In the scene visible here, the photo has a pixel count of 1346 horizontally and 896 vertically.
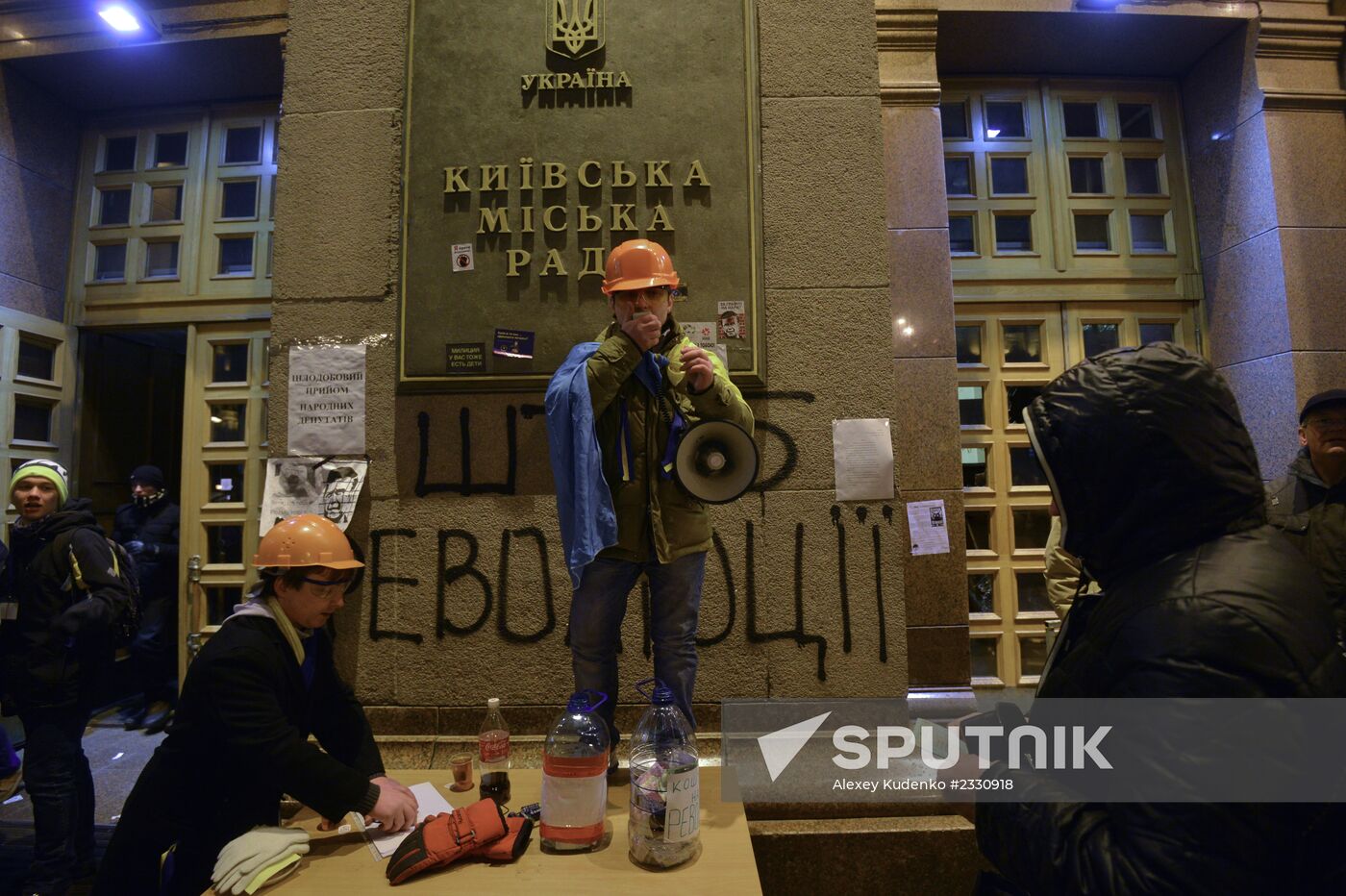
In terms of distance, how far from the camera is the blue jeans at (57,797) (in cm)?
335

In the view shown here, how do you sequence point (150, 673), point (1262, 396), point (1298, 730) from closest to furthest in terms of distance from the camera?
point (1298, 730), point (1262, 396), point (150, 673)

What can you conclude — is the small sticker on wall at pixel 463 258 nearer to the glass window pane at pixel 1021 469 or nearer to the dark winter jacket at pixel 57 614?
the dark winter jacket at pixel 57 614

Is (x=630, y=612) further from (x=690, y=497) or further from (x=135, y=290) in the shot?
(x=135, y=290)

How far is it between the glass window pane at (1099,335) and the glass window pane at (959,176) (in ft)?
4.94

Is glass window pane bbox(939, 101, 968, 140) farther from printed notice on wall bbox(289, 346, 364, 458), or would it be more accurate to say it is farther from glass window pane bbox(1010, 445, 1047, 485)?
printed notice on wall bbox(289, 346, 364, 458)

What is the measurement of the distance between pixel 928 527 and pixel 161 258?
21.9 feet

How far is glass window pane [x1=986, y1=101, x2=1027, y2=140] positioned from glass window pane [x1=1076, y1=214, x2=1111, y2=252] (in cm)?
90

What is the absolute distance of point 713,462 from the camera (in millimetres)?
2695

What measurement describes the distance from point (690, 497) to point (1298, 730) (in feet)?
6.36

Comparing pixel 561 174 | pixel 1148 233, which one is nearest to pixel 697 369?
pixel 561 174

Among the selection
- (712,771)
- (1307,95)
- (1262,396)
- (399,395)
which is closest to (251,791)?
(712,771)

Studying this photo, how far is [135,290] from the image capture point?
6.01 metres

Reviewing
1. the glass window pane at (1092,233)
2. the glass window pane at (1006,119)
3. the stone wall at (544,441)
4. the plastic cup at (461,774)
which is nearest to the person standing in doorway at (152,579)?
the stone wall at (544,441)

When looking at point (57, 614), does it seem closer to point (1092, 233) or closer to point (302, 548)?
point (302, 548)
